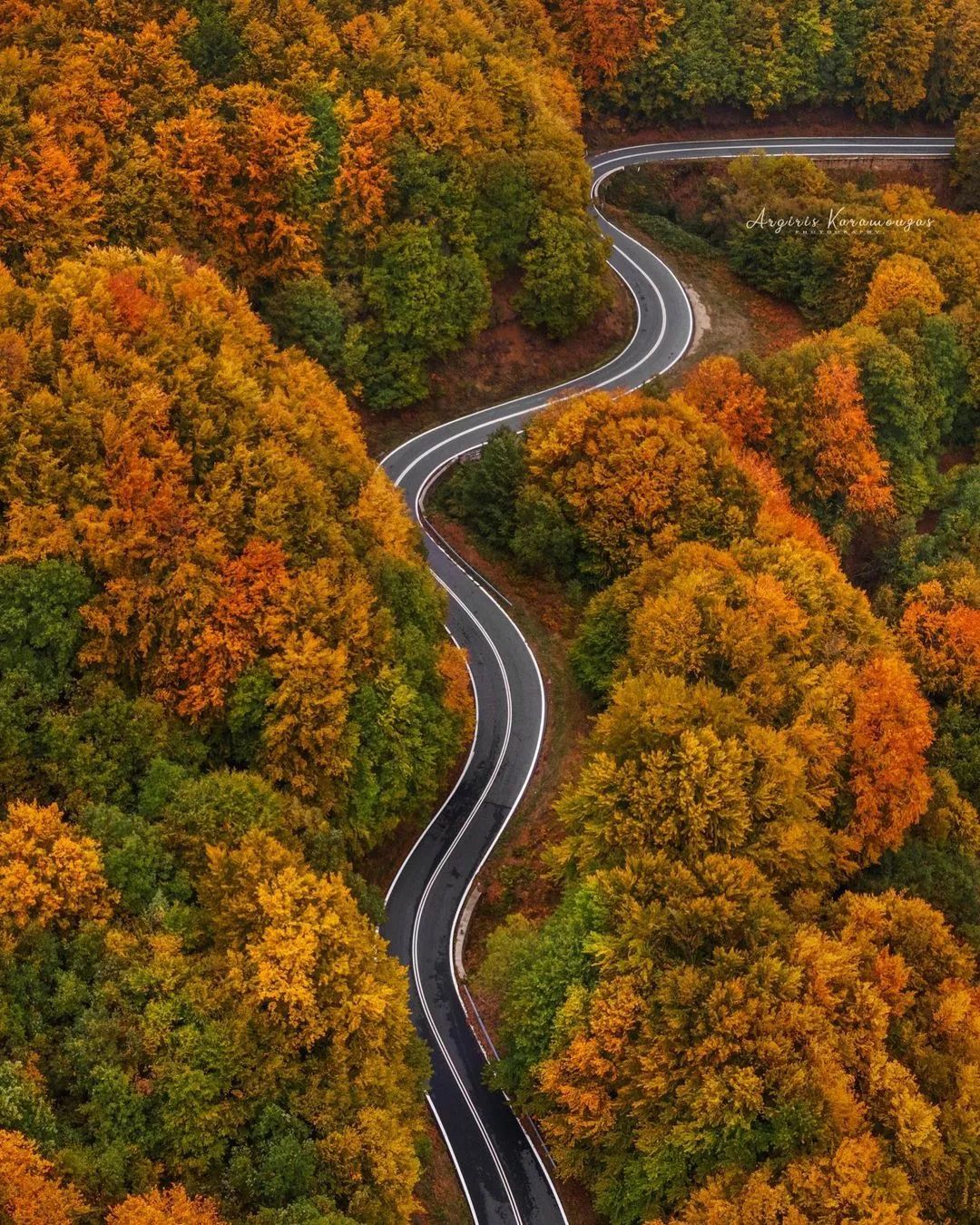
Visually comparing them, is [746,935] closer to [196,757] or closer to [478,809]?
[478,809]

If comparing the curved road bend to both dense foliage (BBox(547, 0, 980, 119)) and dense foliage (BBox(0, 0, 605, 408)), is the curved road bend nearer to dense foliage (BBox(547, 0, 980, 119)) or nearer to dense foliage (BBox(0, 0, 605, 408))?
dense foliage (BBox(0, 0, 605, 408))

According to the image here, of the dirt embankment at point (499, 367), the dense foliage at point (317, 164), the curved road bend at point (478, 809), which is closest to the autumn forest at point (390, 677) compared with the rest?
the dense foliage at point (317, 164)

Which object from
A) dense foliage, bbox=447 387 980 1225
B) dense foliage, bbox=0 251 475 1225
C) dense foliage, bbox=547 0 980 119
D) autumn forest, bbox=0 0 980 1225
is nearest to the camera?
dense foliage, bbox=0 251 475 1225

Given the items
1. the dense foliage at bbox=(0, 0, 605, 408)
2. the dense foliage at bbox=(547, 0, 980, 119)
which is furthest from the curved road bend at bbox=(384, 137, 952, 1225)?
the dense foliage at bbox=(547, 0, 980, 119)

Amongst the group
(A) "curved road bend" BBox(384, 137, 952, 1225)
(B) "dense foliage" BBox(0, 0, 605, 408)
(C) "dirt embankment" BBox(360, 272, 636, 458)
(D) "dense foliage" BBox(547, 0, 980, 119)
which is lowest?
(A) "curved road bend" BBox(384, 137, 952, 1225)

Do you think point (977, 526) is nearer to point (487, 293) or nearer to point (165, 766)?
point (487, 293)
